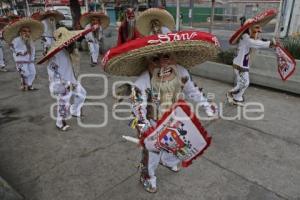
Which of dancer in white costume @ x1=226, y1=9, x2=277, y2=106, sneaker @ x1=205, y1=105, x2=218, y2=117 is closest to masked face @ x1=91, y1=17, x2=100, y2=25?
dancer in white costume @ x1=226, y1=9, x2=277, y2=106

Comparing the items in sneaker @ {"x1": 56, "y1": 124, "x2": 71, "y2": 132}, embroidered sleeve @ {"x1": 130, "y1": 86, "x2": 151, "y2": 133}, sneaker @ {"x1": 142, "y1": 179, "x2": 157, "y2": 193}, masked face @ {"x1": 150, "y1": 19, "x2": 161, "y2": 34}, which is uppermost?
masked face @ {"x1": 150, "y1": 19, "x2": 161, "y2": 34}

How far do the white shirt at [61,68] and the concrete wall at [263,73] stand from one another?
4.21m

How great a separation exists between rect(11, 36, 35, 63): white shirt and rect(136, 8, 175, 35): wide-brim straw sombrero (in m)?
3.63

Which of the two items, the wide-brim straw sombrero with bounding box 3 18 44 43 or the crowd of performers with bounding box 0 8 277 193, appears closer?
the crowd of performers with bounding box 0 8 277 193

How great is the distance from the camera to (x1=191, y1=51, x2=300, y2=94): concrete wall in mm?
6536

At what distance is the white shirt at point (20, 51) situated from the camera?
7.13 m

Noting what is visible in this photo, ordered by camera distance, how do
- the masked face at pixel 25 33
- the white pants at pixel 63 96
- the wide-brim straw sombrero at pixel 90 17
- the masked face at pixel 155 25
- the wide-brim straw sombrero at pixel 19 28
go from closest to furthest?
1. the white pants at pixel 63 96
2. the masked face at pixel 155 25
3. the wide-brim straw sombrero at pixel 19 28
4. the masked face at pixel 25 33
5. the wide-brim straw sombrero at pixel 90 17

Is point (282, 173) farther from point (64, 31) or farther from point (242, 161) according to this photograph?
point (64, 31)

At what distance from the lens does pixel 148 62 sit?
2.93 meters

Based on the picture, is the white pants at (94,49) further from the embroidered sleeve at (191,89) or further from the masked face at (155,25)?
the embroidered sleeve at (191,89)

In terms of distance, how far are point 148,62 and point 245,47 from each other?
329 centimetres

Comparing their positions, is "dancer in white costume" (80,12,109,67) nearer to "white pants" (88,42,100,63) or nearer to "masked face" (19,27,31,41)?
"white pants" (88,42,100,63)

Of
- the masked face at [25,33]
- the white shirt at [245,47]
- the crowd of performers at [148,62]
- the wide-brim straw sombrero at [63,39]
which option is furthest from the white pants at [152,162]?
the masked face at [25,33]

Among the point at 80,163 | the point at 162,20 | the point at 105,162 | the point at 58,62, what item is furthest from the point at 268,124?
the point at 58,62
